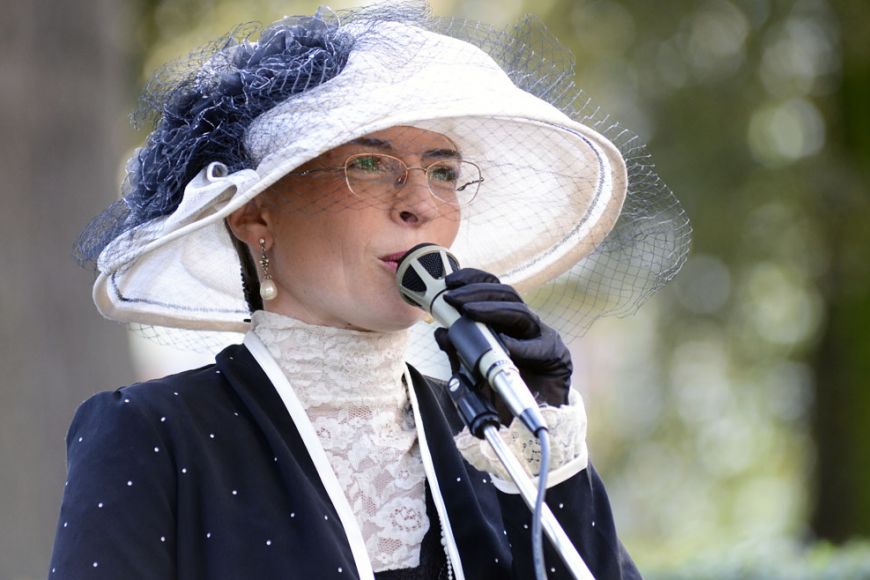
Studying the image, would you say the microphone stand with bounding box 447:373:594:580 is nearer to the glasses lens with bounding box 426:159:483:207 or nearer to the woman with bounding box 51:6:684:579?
the woman with bounding box 51:6:684:579

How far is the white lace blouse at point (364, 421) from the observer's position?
2.19 meters

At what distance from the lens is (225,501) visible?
2.02m

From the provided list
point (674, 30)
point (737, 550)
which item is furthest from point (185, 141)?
point (674, 30)

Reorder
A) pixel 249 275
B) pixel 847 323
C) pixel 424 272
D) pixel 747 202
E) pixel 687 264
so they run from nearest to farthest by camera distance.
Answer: pixel 424 272 < pixel 249 275 < pixel 747 202 < pixel 687 264 < pixel 847 323

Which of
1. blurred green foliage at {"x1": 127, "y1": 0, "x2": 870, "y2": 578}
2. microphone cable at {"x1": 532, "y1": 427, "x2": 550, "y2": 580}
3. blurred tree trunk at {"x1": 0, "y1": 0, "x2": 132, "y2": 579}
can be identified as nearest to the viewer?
microphone cable at {"x1": 532, "y1": 427, "x2": 550, "y2": 580}

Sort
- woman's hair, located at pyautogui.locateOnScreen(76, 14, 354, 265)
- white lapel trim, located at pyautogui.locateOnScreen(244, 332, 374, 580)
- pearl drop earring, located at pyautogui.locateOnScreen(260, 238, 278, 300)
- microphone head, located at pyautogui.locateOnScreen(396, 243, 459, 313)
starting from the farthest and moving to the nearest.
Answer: pearl drop earring, located at pyautogui.locateOnScreen(260, 238, 278, 300), woman's hair, located at pyautogui.locateOnScreen(76, 14, 354, 265), white lapel trim, located at pyautogui.locateOnScreen(244, 332, 374, 580), microphone head, located at pyautogui.locateOnScreen(396, 243, 459, 313)

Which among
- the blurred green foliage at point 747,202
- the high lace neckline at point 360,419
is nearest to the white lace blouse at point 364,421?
the high lace neckline at point 360,419

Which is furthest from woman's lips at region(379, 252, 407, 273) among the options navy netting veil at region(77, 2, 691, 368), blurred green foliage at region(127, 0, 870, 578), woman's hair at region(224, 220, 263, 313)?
blurred green foliage at region(127, 0, 870, 578)

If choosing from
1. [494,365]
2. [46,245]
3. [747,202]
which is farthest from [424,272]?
[747,202]

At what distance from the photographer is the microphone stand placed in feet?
5.56

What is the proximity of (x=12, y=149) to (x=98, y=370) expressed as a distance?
109cm

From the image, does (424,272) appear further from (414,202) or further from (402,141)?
(402,141)

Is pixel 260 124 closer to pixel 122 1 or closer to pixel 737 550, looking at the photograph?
pixel 737 550

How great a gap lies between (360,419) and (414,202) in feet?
1.35
